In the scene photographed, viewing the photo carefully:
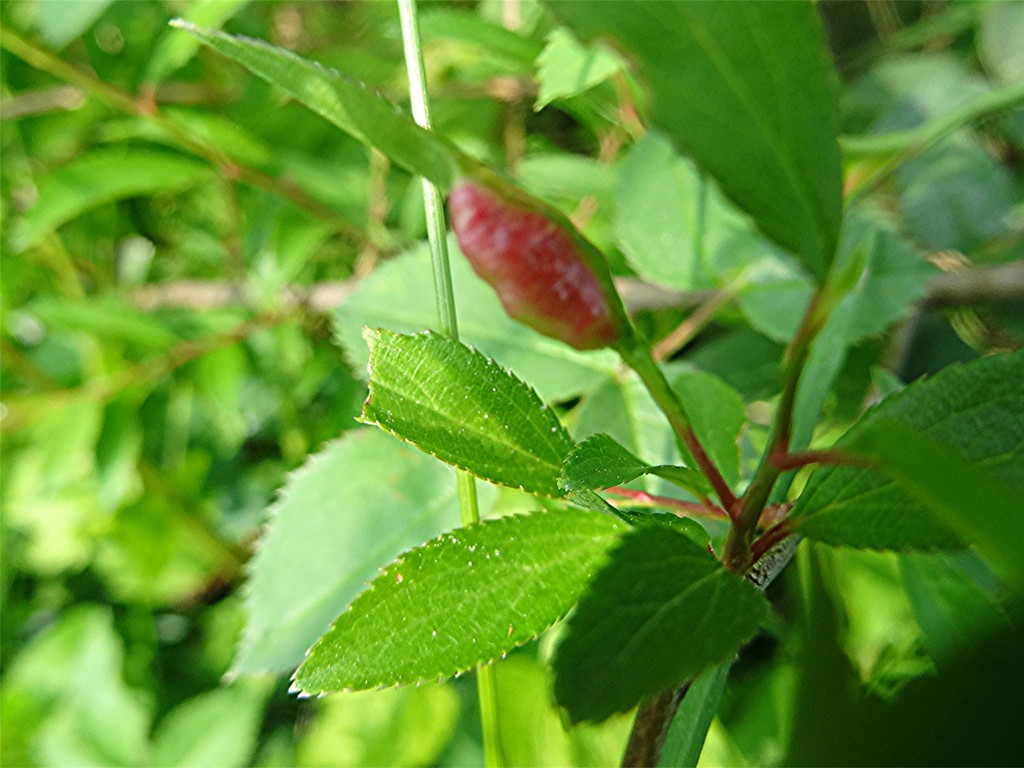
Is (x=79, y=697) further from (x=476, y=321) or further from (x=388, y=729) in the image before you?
(x=476, y=321)

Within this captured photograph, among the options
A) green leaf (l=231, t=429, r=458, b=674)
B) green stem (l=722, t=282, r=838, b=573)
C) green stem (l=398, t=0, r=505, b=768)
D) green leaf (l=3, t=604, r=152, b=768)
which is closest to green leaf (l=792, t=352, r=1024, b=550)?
green stem (l=722, t=282, r=838, b=573)

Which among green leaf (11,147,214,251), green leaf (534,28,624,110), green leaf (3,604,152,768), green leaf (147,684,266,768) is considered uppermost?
green leaf (534,28,624,110)

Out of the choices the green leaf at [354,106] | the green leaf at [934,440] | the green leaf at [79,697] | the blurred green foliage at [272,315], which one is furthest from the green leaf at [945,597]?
the green leaf at [79,697]

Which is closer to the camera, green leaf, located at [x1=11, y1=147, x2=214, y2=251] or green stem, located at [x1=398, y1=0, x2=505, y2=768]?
green stem, located at [x1=398, y1=0, x2=505, y2=768]

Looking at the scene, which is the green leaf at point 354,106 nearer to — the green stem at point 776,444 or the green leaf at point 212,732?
the green stem at point 776,444

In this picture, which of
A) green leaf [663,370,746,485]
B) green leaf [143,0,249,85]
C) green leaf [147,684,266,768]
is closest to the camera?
green leaf [663,370,746,485]

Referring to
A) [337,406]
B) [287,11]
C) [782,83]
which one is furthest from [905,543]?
[287,11]

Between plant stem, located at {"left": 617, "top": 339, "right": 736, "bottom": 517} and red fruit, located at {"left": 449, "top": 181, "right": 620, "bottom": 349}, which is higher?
red fruit, located at {"left": 449, "top": 181, "right": 620, "bottom": 349}

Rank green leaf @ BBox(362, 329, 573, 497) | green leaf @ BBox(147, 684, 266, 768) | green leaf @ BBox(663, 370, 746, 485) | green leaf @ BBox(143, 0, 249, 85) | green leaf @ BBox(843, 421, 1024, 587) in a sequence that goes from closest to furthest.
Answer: green leaf @ BBox(843, 421, 1024, 587) → green leaf @ BBox(362, 329, 573, 497) → green leaf @ BBox(663, 370, 746, 485) → green leaf @ BBox(143, 0, 249, 85) → green leaf @ BBox(147, 684, 266, 768)

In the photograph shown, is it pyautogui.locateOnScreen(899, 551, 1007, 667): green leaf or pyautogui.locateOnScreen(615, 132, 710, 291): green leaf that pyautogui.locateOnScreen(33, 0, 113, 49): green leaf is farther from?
pyautogui.locateOnScreen(899, 551, 1007, 667): green leaf
